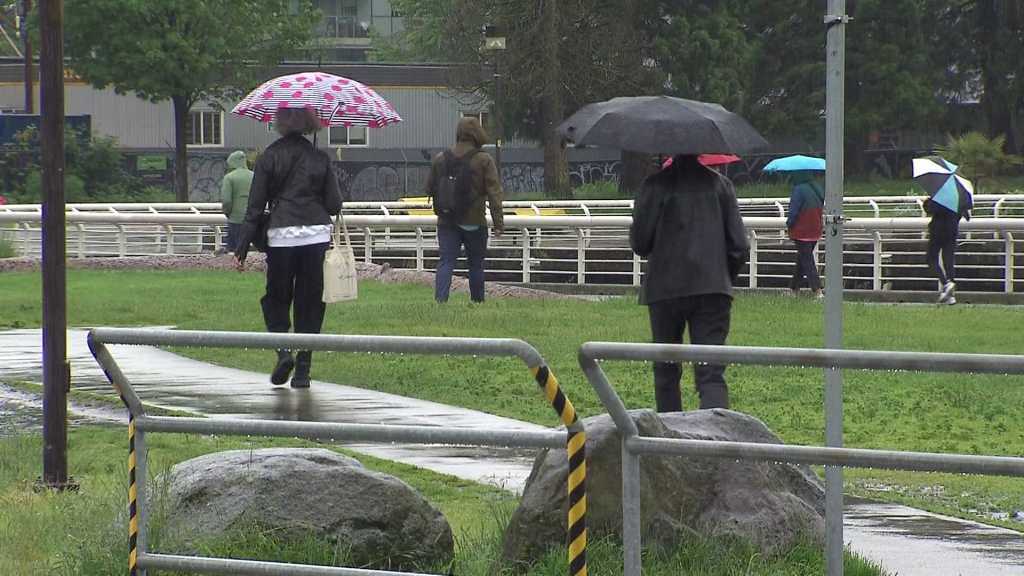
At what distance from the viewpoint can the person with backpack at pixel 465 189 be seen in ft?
50.4

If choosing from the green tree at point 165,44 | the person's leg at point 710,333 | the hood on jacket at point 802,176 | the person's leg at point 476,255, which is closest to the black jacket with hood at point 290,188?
Answer: the person's leg at point 710,333

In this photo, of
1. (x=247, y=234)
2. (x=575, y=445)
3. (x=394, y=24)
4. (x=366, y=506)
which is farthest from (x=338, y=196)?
→ (x=394, y=24)

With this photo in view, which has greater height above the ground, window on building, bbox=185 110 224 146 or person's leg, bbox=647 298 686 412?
window on building, bbox=185 110 224 146

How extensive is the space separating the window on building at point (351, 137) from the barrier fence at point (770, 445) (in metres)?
52.4

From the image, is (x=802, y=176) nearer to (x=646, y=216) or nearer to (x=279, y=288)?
(x=279, y=288)

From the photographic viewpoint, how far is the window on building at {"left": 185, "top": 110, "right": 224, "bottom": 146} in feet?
185

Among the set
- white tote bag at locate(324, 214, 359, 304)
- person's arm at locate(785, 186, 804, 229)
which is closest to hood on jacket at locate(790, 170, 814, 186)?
person's arm at locate(785, 186, 804, 229)

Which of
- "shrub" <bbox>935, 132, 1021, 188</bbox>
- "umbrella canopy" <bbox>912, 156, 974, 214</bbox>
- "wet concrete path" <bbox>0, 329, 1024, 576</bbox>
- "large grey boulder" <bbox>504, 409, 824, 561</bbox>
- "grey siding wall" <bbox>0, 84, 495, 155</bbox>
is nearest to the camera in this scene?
"large grey boulder" <bbox>504, 409, 824, 561</bbox>

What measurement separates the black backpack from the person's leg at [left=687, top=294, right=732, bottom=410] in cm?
811

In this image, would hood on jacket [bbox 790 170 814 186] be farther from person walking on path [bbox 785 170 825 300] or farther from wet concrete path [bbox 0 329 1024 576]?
wet concrete path [bbox 0 329 1024 576]

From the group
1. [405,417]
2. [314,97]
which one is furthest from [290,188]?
[314,97]

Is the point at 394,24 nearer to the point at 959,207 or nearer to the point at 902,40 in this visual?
the point at 902,40

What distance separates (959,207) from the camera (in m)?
18.7

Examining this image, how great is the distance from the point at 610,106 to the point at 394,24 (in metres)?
83.8
